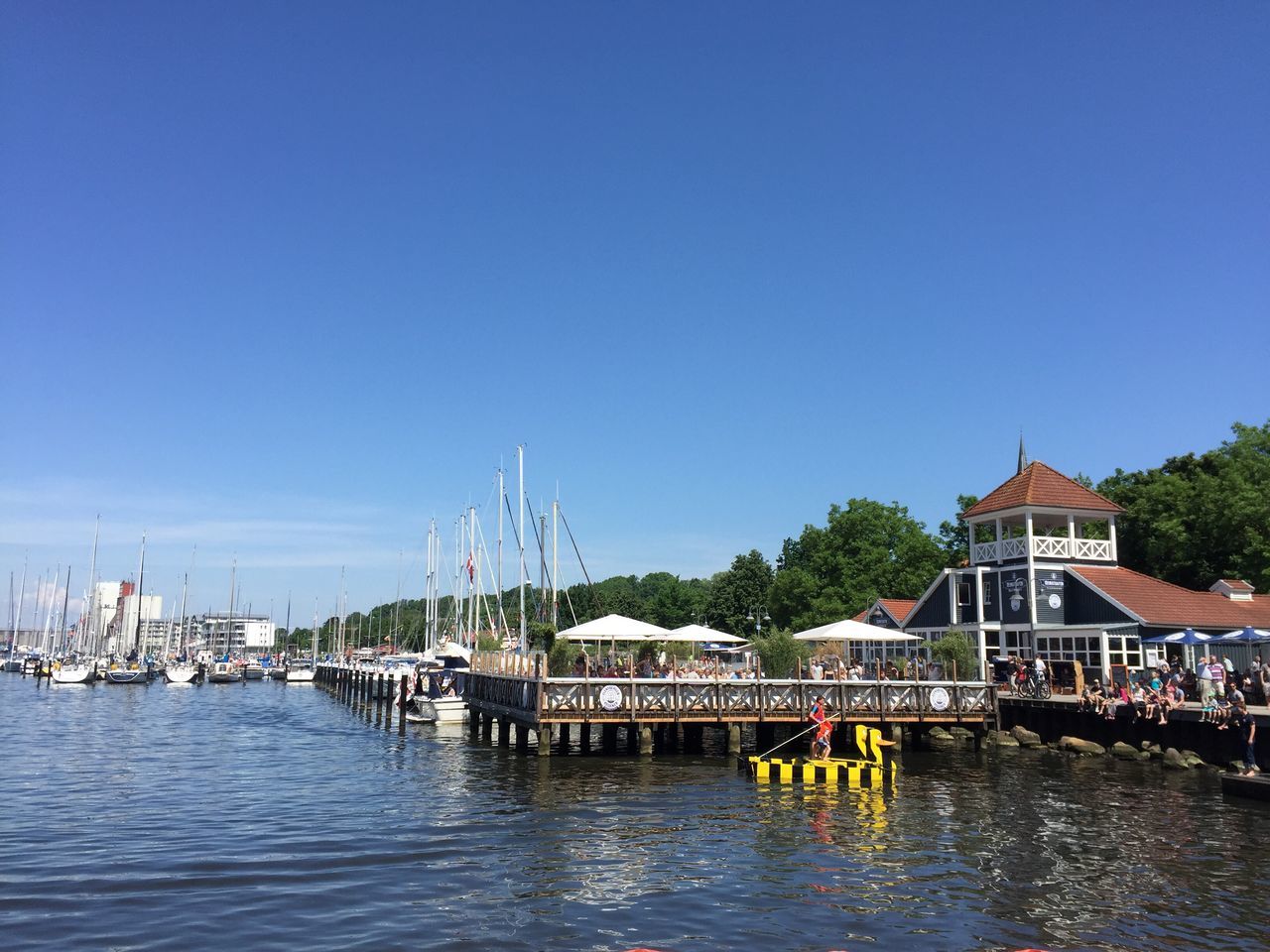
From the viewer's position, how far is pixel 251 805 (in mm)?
25781

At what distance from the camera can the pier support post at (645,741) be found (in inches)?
1384

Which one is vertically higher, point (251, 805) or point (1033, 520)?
point (1033, 520)

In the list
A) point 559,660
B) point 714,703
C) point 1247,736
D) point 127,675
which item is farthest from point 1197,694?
point 127,675

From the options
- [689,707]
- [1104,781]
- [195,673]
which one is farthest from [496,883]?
[195,673]

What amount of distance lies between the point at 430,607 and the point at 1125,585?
56325mm

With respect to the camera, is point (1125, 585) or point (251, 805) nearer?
point (251, 805)

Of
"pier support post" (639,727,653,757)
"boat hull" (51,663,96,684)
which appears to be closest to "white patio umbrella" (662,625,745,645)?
"pier support post" (639,727,653,757)

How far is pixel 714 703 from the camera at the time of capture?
34.3m

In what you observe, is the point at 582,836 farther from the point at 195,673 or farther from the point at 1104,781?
the point at 195,673

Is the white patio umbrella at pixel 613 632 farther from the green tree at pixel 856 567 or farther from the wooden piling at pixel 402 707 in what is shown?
the green tree at pixel 856 567

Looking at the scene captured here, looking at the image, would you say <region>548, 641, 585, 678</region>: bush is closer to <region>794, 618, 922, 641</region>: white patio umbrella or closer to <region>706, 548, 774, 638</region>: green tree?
<region>794, 618, 922, 641</region>: white patio umbrella

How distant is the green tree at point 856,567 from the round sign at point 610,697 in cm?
4140

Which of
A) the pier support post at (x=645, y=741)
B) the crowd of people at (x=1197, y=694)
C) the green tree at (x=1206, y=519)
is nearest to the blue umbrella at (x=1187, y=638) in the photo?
the crowd of people at (x=1197, y=694)

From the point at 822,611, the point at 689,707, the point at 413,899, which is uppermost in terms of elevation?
the point at 822,611
